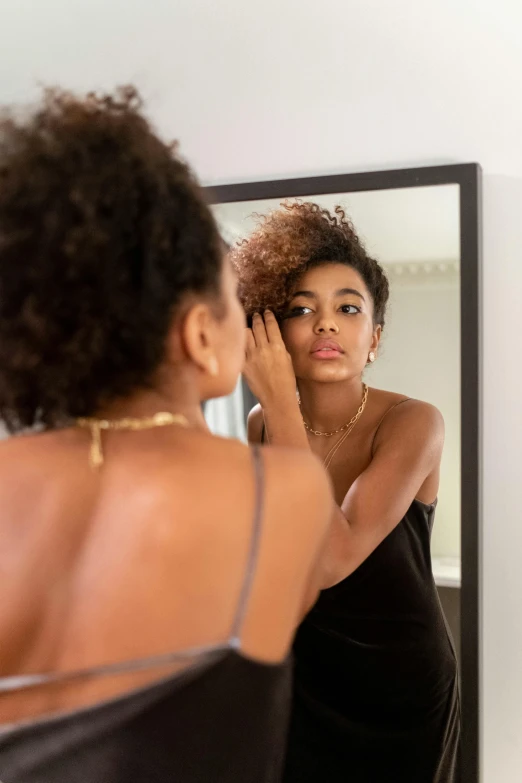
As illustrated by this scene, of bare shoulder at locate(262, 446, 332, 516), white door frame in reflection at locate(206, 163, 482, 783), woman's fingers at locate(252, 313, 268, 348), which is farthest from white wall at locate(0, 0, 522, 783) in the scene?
bare shoulder at locate(262, 446, 332, 516)

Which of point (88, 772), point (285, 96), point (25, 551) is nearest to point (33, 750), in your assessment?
point (88, 772)

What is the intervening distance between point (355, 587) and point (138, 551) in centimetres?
43

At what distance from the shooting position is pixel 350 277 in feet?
2.77

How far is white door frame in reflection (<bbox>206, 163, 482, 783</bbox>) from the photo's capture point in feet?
2.73

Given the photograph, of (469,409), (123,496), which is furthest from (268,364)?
(123,496)

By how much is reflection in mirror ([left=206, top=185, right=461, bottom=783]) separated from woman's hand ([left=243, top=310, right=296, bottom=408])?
0.12 m

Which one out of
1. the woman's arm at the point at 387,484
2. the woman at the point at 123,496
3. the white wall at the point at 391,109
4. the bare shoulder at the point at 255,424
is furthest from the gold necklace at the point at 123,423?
the white wall at the point at 391,109

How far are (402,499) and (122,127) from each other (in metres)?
0.53

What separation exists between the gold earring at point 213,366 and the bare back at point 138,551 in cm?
6

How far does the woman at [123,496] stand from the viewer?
461 mm

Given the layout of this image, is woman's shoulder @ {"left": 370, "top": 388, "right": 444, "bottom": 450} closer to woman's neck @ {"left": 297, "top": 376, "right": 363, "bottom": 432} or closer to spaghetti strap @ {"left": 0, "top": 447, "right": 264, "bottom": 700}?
woman's neck @ {"left": 297, "top": 376, "right": 363, "bottom": 432}

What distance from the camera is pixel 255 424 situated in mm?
922

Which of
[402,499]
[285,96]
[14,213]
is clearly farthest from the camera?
[285,96]

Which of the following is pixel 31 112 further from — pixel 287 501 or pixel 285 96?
pixel 285 96
